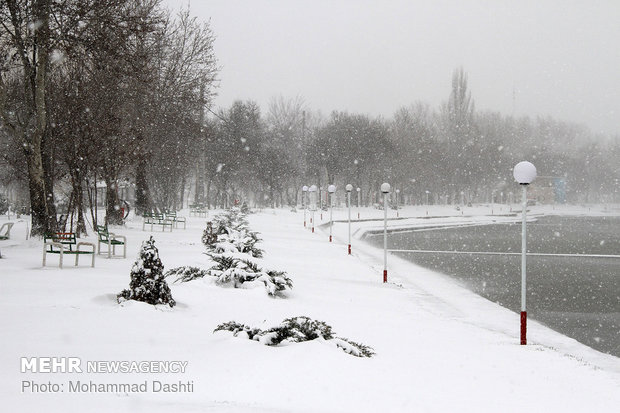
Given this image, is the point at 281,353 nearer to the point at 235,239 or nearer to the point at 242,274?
the point at 242,274

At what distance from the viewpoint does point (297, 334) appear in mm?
8422

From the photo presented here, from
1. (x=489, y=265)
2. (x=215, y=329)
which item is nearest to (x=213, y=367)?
(x=215, y=329)

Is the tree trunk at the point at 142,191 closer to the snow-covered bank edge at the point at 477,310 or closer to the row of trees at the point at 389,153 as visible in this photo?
the snow-covered bank edge at the point at 477,310

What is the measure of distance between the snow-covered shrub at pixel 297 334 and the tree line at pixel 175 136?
12.9m

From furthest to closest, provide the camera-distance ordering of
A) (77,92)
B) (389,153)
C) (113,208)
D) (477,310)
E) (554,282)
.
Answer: (389,153) → (113,208) → (77,92) → (554,282) → (477,310)

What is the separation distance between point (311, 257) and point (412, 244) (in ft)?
44.8

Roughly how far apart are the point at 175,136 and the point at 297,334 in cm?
3285

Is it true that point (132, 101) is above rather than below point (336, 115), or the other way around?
below

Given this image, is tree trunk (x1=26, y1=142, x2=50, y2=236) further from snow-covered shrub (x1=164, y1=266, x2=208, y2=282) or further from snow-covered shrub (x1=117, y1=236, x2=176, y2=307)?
snow-covered shrub (x1=117, y1=236, x2=176, y2=307)

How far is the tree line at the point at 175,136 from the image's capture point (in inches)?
767

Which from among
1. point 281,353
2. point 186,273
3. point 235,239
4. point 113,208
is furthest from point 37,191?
point 281,353

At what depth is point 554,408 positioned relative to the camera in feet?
22.9

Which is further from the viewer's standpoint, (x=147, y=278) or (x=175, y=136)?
(x=175, y=136)

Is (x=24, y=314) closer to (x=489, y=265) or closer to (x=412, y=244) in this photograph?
(x=489, y=265)
